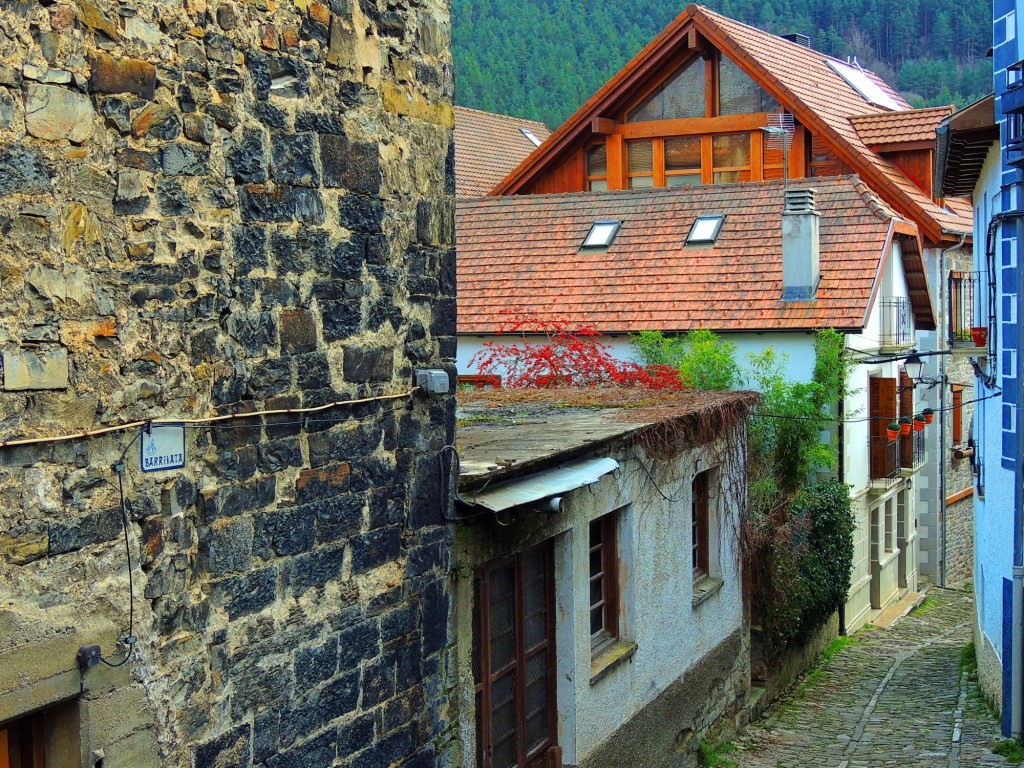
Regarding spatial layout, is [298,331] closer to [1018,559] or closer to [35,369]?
[35,369]

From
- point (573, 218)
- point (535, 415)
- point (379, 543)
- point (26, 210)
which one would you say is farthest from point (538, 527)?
point (573, 218)

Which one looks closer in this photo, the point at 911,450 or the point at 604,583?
the point at 604,583

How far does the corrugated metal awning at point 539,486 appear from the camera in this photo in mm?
6633

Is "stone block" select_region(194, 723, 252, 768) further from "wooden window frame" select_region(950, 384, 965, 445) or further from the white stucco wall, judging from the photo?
"wooden window frame" select_region(950, 384, 965, 445)

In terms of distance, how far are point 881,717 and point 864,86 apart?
18893 millimetres

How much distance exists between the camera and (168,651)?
4.56 m

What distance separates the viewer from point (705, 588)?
11312 mm

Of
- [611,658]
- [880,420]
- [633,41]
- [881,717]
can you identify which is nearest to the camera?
[611,658]

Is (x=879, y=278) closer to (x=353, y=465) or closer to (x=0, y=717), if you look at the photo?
(x=353, y=465)

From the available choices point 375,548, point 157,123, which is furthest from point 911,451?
point 157,123

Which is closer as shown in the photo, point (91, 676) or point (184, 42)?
point (91, 676)

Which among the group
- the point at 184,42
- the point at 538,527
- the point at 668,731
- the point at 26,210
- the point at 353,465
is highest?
the point at 184,42

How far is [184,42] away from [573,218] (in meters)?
15.9

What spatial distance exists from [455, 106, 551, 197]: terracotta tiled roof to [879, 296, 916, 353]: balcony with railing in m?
11.2
